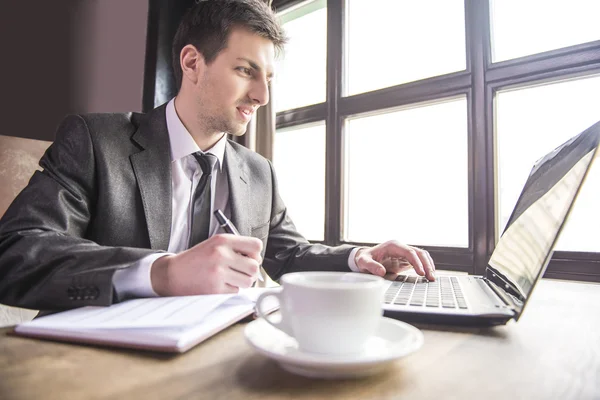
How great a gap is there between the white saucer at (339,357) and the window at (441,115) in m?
1.34

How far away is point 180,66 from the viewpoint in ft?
4.76

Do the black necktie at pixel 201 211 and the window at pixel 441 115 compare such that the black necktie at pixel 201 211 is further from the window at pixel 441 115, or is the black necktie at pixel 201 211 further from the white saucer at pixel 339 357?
the window at pixel 441 115

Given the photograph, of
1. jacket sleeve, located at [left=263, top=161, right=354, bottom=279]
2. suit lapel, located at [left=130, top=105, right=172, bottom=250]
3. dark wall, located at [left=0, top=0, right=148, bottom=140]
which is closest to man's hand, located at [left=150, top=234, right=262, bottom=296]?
suit lapel, located at [left=130, top=105, right=172, bottom=250]

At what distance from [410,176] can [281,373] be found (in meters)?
1.73

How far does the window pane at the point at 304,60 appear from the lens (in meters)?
2.42

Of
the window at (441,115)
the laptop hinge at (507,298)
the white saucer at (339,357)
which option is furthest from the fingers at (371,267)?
the window at (441,115)

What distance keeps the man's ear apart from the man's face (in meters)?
0.03

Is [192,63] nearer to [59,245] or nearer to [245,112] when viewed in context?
[245,112]

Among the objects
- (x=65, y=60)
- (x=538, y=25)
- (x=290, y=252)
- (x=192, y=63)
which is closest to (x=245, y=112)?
(x=192, y=63)

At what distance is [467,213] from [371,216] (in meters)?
0.56

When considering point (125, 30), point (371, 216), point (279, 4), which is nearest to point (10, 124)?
point (125, 30)

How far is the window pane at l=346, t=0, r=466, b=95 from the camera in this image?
1.88 meters

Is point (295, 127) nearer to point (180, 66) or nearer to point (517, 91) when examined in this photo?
point (180, 66)

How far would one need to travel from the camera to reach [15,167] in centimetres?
134
